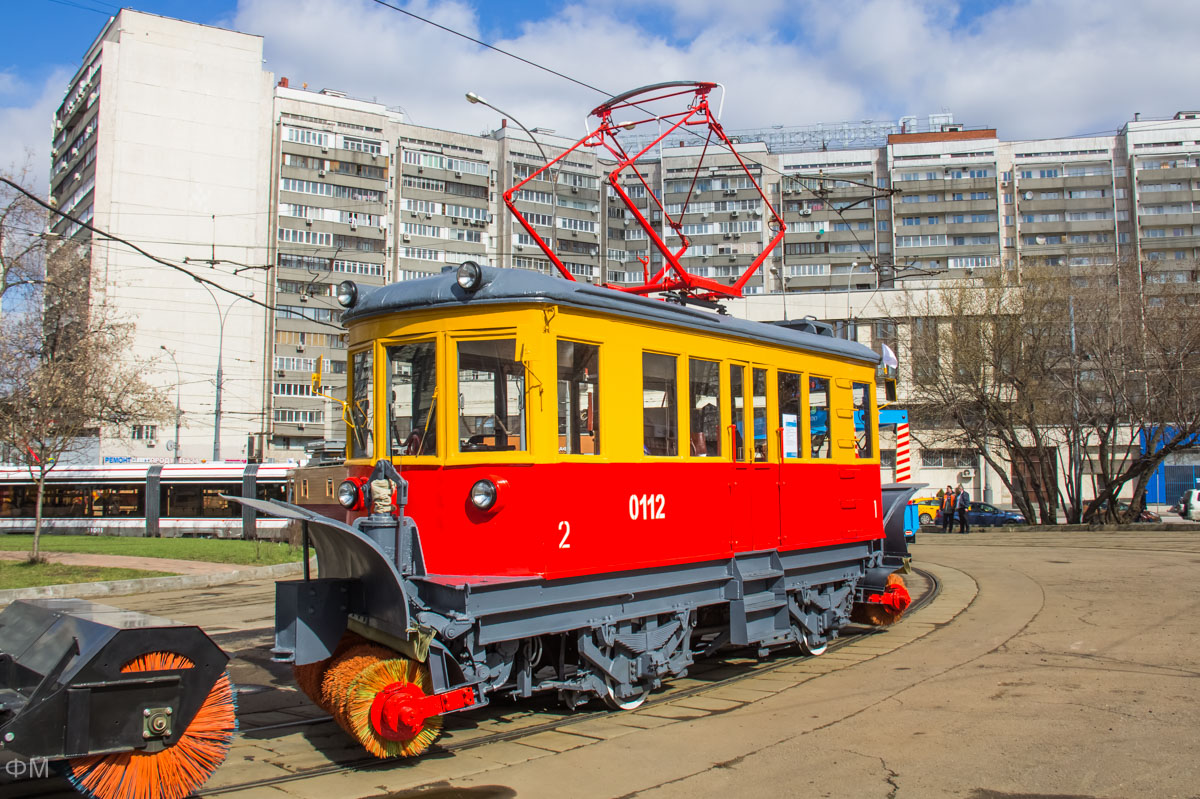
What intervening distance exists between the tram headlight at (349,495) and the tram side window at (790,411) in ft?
14.4

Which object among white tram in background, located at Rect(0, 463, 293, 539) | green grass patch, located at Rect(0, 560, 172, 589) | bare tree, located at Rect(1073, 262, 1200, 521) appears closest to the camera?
green grass patch, located at Rect(0, 560, 172, 589)

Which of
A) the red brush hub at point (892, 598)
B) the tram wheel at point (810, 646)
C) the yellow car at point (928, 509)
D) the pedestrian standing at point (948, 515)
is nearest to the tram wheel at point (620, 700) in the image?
the tram wheel at point (810, 646)

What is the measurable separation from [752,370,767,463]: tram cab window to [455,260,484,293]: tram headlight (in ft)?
11.3

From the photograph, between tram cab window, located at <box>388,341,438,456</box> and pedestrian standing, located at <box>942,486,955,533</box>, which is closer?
tram cab window, located at <box>388,341,438,456</box>

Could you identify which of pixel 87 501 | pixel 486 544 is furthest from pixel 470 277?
pixel 87 501

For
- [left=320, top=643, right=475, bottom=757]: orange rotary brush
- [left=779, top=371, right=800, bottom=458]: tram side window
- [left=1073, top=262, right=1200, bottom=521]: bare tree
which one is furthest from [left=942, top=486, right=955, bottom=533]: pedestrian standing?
[left=320, top=643, right=475, bottom=757]: orange rotary brush

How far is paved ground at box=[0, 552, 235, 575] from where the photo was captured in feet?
68.4

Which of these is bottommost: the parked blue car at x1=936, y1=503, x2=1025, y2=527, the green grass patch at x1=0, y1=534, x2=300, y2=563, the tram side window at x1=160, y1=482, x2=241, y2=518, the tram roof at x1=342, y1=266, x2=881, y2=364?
the parked blue car at x1=936, y1=503, x2=1025, y2=527

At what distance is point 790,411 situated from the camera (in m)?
9.68

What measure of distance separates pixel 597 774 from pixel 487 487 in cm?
204

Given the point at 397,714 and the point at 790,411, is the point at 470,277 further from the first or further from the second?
the point at 790,411

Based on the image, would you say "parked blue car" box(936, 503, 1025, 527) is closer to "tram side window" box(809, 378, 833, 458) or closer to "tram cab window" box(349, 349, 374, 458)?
"tram side window" box(809, 378, 833, 458)

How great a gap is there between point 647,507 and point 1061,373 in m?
30.1

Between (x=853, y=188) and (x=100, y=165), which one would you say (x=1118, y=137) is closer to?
(x=853, y=188)
